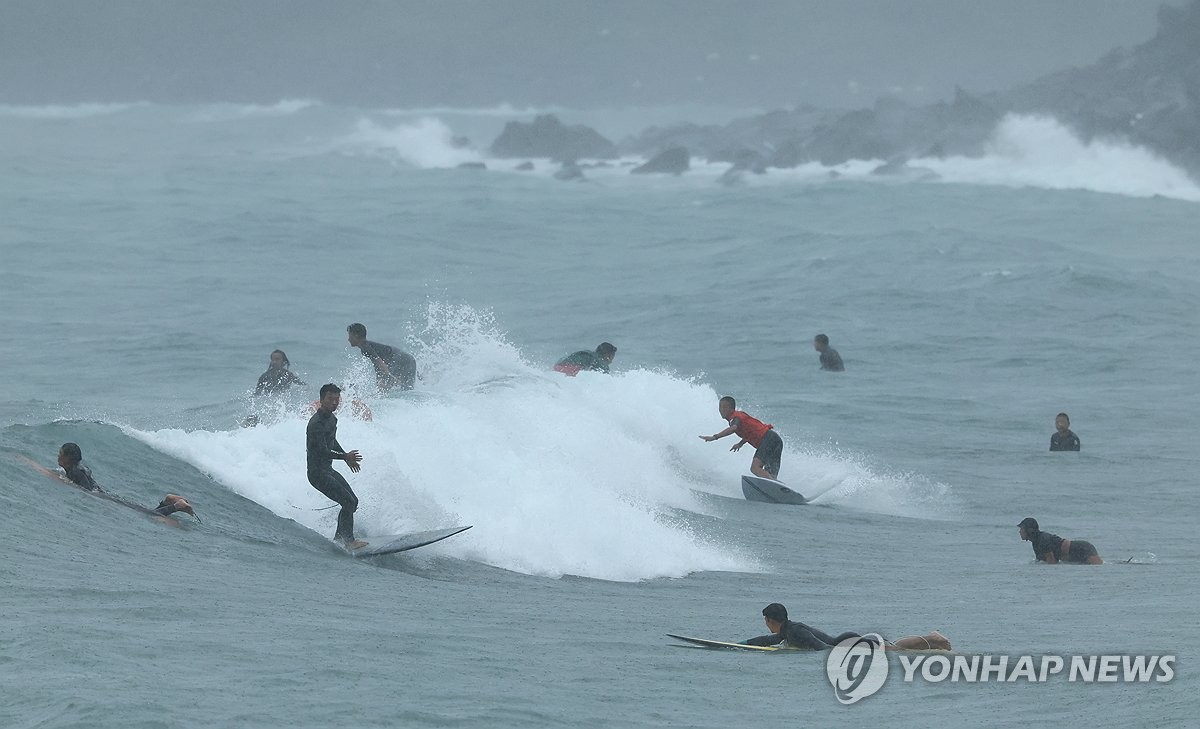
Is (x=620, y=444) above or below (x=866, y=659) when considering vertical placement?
above

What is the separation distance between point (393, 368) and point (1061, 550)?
8.25 meters

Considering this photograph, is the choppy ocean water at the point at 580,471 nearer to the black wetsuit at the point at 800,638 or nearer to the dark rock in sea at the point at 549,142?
the black wetsuit at the point at 800,638

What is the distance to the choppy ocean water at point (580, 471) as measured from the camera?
10094 mm

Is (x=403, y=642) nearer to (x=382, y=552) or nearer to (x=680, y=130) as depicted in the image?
(x=382, y=552)

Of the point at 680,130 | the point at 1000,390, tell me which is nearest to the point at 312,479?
the point at 1000,390

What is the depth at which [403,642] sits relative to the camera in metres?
10.8

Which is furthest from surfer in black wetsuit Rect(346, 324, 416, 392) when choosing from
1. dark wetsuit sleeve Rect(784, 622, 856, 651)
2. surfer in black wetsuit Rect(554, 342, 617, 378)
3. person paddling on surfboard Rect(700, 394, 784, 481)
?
dark wetsuit sleeve Rect(784, 622, 856, 651)

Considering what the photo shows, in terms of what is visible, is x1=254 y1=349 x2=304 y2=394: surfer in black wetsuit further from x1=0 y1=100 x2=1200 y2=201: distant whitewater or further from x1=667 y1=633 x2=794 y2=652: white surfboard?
x1=0 y1=100 x2=1200 y2=201: distant whitewater

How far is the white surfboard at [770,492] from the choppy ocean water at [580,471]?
1.80 ft

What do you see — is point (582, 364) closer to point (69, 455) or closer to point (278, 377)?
point (278, 377)

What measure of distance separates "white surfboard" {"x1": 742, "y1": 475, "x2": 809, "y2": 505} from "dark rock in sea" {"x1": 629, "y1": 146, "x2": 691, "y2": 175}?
75497mm

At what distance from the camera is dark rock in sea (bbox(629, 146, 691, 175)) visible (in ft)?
314

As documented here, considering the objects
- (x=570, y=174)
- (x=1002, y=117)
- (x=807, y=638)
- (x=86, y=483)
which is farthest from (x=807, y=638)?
(x=1002, y=117)

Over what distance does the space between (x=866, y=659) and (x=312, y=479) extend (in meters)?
5.18
